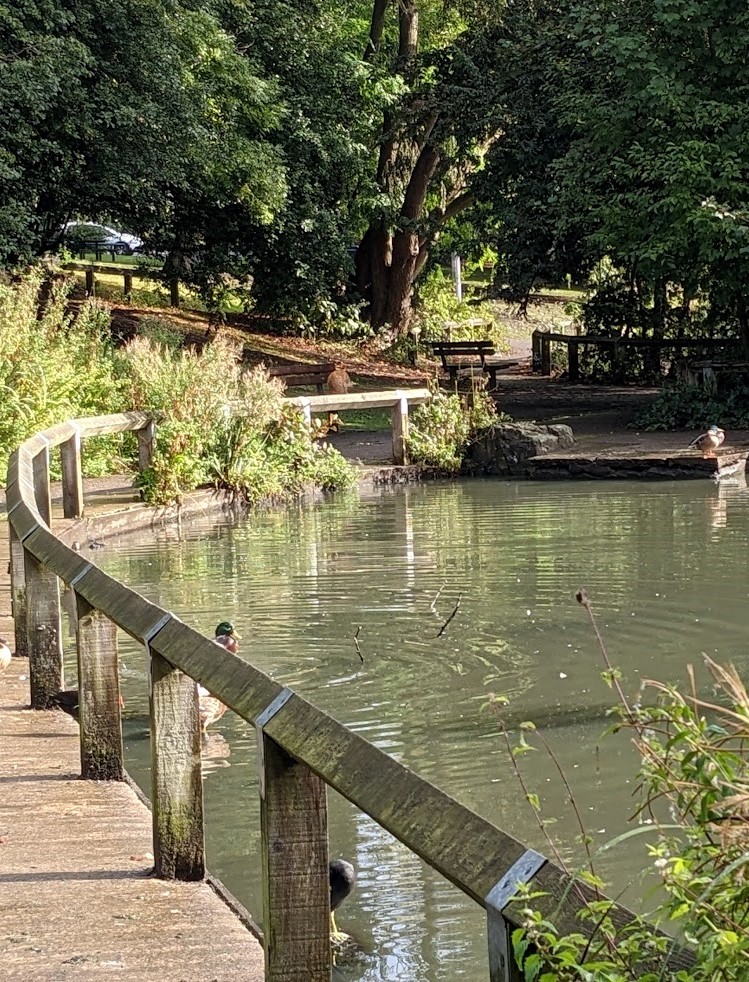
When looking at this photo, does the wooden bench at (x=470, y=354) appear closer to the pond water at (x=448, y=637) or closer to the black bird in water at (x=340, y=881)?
the pond water at (x=448, y=637)

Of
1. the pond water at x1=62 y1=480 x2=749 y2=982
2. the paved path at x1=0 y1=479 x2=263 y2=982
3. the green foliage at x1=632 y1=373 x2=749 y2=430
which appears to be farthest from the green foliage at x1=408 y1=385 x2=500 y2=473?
the paved path at x1=0 y1=479 x2=263 y2=982

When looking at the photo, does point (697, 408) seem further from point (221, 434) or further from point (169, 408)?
point (169, 408)

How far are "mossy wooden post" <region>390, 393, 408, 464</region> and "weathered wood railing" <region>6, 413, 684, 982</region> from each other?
14.8m

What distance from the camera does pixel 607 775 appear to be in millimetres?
7480

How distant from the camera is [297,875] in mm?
3248

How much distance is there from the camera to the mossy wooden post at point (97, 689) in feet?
18.2

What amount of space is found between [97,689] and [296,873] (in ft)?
8.17

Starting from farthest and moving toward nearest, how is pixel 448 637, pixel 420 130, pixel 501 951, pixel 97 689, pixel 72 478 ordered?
pixel 420 130 < pixel 72 478 < pixel 448 637 < pixel 97 689 < pixel 501 951

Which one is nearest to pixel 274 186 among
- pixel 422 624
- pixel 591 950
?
pixel 422 624

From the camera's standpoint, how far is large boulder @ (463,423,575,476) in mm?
21078

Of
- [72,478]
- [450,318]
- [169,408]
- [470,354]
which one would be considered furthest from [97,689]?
[450,318]

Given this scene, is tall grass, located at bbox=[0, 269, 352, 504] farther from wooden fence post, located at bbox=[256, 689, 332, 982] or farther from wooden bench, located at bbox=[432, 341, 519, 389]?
wooden fence post, located at bbox=[256, 689, 332, 982]

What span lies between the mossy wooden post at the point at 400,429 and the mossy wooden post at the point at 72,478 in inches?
267

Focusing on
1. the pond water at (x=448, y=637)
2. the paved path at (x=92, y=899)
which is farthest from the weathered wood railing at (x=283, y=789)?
the pond water at (x=448, y=637)
